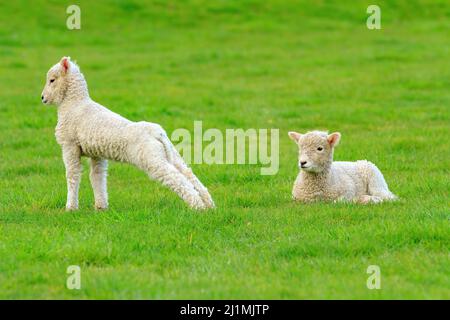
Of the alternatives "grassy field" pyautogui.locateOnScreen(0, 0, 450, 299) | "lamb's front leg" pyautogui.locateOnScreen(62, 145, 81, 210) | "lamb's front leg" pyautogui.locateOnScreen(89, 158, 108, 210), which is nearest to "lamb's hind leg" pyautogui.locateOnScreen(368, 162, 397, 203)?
"grassy field" pyautogui.locateOnScreen(0, 0, 450, 299)

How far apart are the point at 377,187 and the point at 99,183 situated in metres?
3.33

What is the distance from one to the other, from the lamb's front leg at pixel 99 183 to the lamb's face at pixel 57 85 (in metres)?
0.85

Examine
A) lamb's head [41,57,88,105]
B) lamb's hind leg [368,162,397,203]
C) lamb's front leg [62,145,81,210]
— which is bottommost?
lamb's hind leg [368,162,397,203]

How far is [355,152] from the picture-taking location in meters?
14.4

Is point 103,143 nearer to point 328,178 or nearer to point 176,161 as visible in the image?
point 176,161

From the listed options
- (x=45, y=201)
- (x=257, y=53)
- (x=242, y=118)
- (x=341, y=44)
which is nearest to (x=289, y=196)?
A: (x=45, y=201)

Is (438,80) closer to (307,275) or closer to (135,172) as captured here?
(135,172)

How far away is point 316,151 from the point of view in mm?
10602

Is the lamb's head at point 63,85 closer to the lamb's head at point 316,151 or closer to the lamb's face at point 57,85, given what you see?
the lamb's face at point 57,85

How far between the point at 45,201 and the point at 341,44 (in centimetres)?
2048

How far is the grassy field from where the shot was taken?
8.01 metres

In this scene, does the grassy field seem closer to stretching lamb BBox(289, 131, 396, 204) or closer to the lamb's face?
stretching lamb BBox(289, 131, 396, 204)

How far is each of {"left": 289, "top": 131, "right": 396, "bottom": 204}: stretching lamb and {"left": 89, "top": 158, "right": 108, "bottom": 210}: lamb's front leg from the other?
228 cm

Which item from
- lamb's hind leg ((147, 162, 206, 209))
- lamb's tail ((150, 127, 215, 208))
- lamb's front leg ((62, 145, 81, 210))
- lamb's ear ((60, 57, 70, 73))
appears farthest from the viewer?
lamb's ear ((60, 57, 70, 73))
